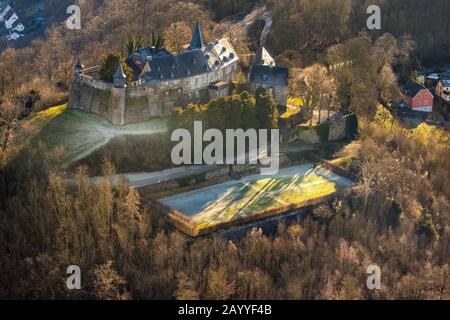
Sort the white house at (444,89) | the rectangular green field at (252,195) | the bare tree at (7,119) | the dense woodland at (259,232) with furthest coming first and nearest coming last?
the white house at (444,89)
the bare tree at (7,119)
the rectangular green field at (252,195)
the dense woodland at (259,232)

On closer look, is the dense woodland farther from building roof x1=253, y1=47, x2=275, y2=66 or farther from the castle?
the castle

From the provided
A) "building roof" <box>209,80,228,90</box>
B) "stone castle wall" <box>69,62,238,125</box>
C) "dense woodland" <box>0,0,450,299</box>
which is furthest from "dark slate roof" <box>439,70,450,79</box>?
"stone castle wall" <box>69,62,238,125</box>

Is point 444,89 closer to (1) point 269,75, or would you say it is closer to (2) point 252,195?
(1) point 269,75

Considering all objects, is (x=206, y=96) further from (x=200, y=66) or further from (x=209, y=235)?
(x=209, y=235)

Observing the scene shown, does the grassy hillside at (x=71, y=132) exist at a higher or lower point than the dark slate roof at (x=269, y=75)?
lower

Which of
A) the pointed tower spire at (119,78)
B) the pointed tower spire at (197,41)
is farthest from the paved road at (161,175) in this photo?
the pointed tower spire at (197,41)

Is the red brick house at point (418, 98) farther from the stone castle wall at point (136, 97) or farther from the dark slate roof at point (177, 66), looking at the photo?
the dark slate roof at point (177, 66)

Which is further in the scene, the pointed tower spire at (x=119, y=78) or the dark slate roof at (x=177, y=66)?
the dark slate roof at (x=177, y=66)

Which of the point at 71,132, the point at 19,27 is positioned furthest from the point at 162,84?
the point at 19,27
